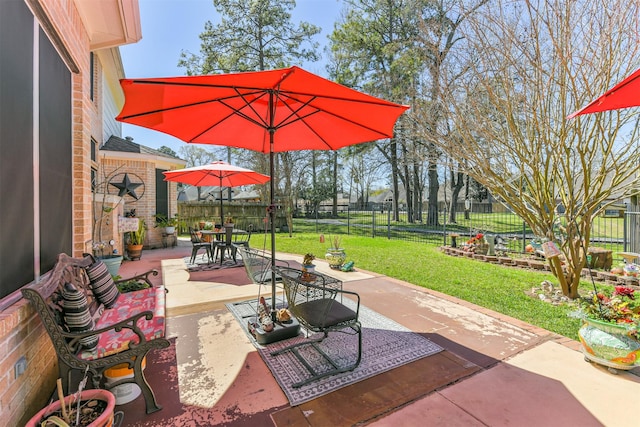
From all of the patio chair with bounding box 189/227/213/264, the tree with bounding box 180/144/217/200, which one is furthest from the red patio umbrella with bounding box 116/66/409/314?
the tree with bounding box 180/144/217/200

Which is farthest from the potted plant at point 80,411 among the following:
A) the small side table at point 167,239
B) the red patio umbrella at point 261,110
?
the small side table at point 167,239

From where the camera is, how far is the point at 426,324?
12.1 ft

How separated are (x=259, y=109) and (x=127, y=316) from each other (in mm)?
2808

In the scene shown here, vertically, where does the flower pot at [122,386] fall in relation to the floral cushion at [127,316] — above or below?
below

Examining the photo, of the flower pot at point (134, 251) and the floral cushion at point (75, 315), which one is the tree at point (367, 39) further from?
the floral cushion at point (75, 315)

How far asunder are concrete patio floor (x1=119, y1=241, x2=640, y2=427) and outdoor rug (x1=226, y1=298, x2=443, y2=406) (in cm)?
9

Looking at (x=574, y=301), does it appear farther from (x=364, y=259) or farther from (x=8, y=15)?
(x=8, y=15)

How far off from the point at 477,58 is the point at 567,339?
14.5 feet

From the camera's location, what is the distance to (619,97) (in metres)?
2.36

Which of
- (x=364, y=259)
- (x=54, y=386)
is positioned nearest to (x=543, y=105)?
(x=364, y=259)

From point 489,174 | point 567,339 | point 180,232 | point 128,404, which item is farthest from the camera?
point 180,232

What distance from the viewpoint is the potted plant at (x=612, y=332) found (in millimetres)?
2570

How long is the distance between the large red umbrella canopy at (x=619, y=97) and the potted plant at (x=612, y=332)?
174cm

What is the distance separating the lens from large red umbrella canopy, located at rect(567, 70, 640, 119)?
2151 millimetres
